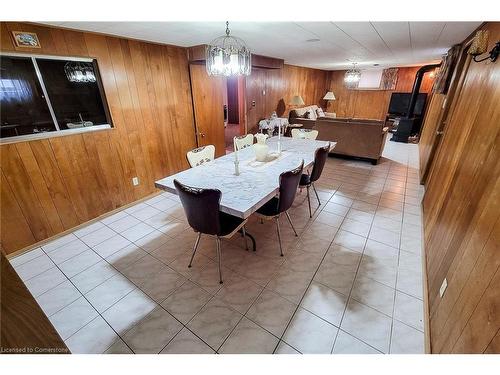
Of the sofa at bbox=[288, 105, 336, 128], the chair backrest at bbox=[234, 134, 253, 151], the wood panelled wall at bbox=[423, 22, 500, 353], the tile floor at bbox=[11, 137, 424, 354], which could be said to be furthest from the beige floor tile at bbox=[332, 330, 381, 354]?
the sofa at bbox=[288, 105, 336, 128]

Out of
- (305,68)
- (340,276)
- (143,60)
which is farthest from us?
(305,68)

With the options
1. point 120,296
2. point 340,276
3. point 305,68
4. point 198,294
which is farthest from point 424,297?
point 305,68

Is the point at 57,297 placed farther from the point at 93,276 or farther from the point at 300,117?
the point at 300,117

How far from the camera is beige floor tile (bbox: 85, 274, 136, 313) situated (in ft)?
5.79

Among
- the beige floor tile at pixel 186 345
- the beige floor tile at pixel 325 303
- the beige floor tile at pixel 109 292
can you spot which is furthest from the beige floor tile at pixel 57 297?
the beige floor tile at pixel 325 303

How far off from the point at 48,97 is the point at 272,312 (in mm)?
2991

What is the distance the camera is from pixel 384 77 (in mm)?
8180

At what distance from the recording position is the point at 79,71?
2.48 metres

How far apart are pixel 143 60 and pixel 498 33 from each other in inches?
142

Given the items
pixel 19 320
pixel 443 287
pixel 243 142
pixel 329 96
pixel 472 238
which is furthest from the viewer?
pixel 329 96

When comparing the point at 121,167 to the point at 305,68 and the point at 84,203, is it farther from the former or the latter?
the point at 305,68

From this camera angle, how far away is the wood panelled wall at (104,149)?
2197mm

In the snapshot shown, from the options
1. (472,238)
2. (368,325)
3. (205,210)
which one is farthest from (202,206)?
(472,238)
